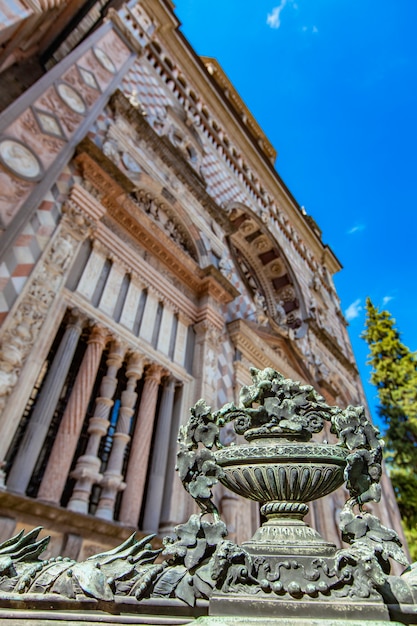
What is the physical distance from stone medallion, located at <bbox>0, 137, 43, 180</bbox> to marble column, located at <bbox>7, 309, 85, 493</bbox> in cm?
197

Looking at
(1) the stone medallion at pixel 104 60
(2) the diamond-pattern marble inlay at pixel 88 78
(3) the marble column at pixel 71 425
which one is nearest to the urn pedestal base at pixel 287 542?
(3) the marble column at pixel 71 425

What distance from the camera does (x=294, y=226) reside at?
63.5 ft

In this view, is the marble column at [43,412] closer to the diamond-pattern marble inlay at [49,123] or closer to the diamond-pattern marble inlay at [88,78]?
the diamond-pattern marble inlay at [49,123]

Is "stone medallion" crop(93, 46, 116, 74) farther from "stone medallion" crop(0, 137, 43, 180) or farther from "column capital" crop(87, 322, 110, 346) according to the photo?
"column capital" crop(87, 322, 110, 346)

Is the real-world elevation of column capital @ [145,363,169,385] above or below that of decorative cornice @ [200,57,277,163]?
below

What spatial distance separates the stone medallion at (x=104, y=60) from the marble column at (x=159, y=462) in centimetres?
673

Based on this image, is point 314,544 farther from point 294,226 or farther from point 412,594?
point 294,226

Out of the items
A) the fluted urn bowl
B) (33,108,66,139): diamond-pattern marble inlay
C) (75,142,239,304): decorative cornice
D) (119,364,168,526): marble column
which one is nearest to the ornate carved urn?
the fluted urn bowl

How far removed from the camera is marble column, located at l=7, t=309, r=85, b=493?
3.88 m

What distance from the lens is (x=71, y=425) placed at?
455 cm

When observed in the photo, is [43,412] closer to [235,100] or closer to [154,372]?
[154,372]

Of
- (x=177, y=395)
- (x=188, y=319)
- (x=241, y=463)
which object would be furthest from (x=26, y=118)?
(x=241, y=463)

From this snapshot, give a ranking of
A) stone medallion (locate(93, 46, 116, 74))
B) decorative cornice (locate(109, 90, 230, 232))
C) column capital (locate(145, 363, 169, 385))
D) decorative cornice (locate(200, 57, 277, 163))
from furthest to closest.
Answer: decorative cornice (locate(200, 57, 277, 163))
decorative cornice (locate(109, 90, 230, 232))
stone medallion (locate(93, 46, 116, 74))
column capital (locate(145, 363, 169, 385))

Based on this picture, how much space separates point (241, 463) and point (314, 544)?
499mm
